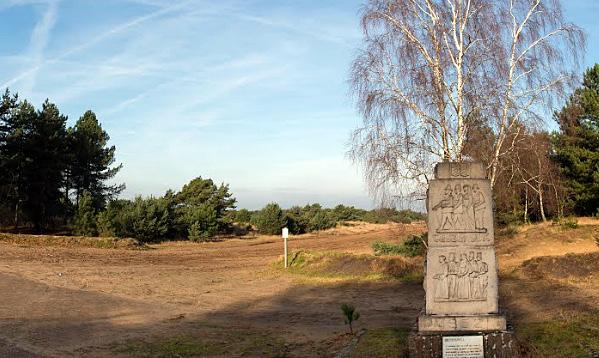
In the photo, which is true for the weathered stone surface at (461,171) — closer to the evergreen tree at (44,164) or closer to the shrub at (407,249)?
the shrub at (407,249)

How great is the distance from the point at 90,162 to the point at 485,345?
38.1 m

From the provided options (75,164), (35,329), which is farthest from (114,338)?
(75,164)

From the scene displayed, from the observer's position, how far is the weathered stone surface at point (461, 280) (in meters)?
7.11

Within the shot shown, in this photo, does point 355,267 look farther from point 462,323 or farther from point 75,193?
point 75,193

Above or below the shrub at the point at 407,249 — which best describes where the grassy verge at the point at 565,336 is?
below

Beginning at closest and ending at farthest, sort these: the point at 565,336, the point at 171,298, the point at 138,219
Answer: the point at 565,336, the point at 171,298, the point at 138,219

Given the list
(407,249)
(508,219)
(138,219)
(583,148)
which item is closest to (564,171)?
(583,148)

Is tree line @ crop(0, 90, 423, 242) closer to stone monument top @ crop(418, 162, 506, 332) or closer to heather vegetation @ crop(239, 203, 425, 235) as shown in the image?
heather vegetation @ crop(239, 203, 425, 235)

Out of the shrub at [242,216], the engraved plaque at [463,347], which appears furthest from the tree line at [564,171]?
the shrub at [242,216]

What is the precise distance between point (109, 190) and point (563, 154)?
3167cm

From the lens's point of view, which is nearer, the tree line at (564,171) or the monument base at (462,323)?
the monument base at (462,323)

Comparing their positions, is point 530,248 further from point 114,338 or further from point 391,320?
point 114,338

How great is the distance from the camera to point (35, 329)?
36.4 ft

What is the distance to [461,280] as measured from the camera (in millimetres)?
7164
